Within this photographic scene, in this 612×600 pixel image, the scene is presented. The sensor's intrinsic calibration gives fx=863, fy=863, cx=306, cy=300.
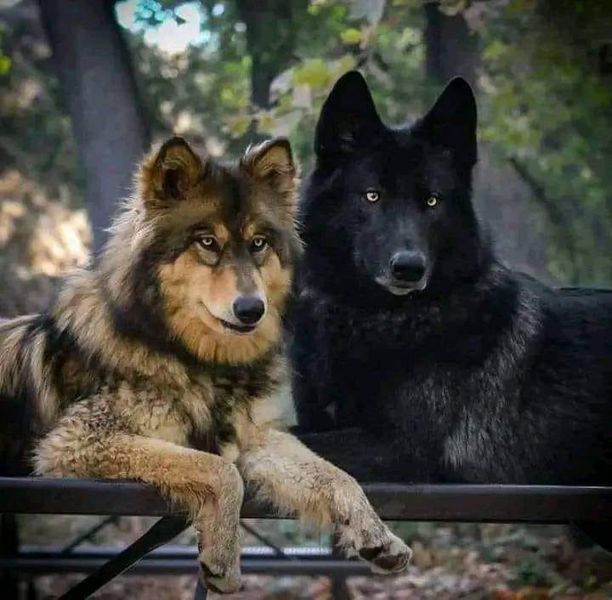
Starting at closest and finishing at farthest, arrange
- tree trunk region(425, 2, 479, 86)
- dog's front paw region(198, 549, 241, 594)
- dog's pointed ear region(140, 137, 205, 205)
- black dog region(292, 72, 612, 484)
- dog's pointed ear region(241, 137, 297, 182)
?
dog's front paw region(198, 549, 241, 594)
dog's pointed ear region(140, 137, 205, 205)
dog's pointed ear region(241, 137, 297, 182)
black dog region(292, 72, 612, 484)
tree trunk region(425, 2, 479, 86)

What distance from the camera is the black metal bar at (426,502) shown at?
1.72 metres

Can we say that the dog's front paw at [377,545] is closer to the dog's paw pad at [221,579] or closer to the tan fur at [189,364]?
the tan fur at [189,364]

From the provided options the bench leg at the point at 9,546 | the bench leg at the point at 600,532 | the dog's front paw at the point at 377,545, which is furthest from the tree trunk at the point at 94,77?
the bench leg at the point at 600,532

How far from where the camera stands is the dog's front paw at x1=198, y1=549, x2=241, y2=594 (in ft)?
5.40

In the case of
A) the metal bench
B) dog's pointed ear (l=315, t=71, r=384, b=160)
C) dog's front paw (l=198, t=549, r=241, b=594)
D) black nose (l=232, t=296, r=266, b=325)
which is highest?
dog's pointed ear (l=315, t=71, r=384, b=160)

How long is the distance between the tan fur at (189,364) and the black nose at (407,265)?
0.23 metres

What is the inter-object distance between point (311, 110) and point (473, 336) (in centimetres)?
73

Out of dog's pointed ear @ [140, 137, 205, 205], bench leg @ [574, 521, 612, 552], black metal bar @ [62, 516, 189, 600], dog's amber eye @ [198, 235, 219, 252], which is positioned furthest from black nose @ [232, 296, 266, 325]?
bench leg @ [574, 521, 612, 552]

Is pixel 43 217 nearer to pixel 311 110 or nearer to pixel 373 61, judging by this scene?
pixel 311 110

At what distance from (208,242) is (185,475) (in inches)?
18.7

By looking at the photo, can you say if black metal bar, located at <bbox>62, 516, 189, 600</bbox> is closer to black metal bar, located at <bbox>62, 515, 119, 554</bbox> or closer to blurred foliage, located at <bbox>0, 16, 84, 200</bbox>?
black metal bar, located at <bbox>62, 515, 119, 554</bbox>

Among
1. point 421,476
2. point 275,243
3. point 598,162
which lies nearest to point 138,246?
point 275,243

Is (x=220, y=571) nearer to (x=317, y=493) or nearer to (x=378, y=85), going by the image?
(x=317, y=493)

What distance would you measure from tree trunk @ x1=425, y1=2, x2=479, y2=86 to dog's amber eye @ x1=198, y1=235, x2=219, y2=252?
90cm
